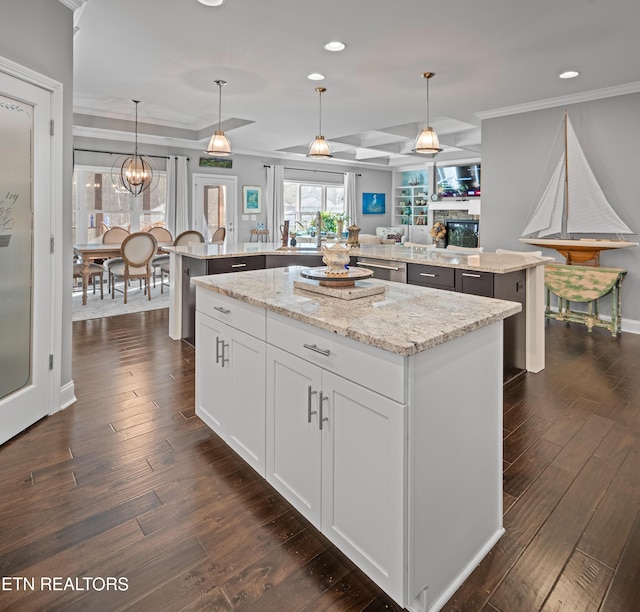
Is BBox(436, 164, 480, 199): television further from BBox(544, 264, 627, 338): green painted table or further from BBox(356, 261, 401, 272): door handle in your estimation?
BBox(356, 261, 401, 272): door handle

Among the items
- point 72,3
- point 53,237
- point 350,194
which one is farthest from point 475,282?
point 350,194

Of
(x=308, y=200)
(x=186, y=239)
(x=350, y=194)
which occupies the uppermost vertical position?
(x=350, y=194)

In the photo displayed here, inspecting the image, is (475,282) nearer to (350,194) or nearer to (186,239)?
(186,239)

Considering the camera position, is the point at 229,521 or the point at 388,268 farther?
the point at 388,268

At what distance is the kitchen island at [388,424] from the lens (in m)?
1.27

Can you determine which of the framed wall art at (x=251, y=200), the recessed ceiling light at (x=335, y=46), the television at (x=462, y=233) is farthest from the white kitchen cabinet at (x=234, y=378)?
the television at (x=462, y=233)

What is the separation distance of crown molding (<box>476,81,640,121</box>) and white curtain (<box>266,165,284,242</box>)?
4.88 m

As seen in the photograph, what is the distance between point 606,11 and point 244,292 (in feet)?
10.4

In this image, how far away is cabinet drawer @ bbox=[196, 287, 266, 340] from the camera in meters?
1.86

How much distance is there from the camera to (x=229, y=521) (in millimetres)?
1722

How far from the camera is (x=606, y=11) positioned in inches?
117

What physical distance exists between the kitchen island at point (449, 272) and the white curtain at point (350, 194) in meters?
6.73

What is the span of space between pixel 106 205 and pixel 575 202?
7.05 m

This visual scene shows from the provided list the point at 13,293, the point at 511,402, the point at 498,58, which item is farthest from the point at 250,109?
the point at 511,402
